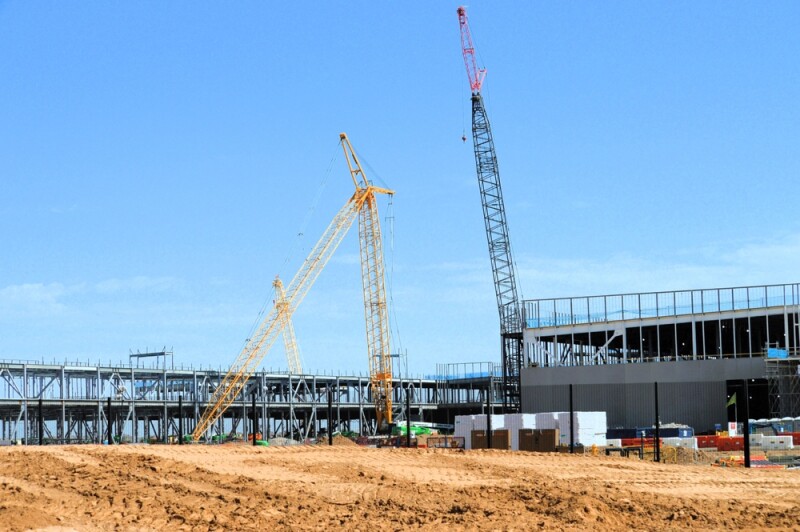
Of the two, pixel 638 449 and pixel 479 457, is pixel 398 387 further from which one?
pixel 479 457

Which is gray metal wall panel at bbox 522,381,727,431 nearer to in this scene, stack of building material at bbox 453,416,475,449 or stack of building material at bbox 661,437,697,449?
stack of building material at bbox 661,437,697,449

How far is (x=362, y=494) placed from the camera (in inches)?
1270

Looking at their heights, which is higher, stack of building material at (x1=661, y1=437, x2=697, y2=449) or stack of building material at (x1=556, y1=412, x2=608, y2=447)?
stack of building material at (x1=556, y1=412, x2=608, y2=447)

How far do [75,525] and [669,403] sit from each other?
6256cm

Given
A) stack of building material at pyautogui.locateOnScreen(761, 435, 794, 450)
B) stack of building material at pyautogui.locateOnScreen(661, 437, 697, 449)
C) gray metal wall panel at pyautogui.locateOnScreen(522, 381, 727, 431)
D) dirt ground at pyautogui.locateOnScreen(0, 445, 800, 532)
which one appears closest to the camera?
dirt ground at pyautogui.locateOnScreen(0, 445, 800, 532)

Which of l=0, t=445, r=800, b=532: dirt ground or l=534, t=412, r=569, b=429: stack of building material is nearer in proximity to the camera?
l=0, t=445, r=800, b=532: dirt ground

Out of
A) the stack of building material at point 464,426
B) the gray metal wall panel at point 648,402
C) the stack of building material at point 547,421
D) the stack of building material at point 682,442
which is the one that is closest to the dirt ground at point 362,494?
the stack of building material at point 682,442

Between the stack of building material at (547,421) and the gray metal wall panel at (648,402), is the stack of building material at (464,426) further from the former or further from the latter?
the gray metal wall panel at (648,402)

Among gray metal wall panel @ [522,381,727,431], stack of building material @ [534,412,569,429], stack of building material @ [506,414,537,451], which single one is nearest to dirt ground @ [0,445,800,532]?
stack of building material @ [534,412,569,429]

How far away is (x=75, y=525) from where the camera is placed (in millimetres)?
26500

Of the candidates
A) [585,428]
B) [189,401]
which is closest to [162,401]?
[189,401]

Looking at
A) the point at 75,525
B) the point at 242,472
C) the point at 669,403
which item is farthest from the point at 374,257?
the point at 75,525

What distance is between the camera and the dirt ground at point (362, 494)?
1075 inches

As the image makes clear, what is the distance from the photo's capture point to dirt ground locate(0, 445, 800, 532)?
27.3 m
